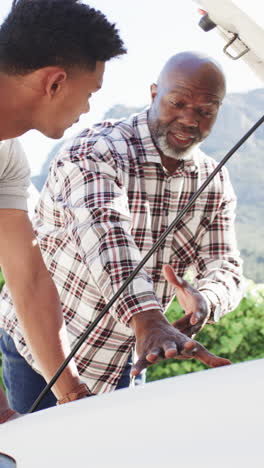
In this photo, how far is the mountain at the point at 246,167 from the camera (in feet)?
45.6

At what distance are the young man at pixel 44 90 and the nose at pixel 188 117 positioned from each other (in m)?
0.76

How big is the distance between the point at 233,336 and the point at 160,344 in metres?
3.77

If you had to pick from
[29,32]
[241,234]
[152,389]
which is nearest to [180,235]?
[29,32]

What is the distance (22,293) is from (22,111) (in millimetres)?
517

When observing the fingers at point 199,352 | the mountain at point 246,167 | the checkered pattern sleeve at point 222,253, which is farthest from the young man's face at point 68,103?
the mountain at point 246,167

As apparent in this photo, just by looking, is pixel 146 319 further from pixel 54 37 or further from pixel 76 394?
pixel 54 37

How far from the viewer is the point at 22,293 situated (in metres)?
1.93

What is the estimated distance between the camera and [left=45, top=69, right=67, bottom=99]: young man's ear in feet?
5.72

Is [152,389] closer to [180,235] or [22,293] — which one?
[22,293]

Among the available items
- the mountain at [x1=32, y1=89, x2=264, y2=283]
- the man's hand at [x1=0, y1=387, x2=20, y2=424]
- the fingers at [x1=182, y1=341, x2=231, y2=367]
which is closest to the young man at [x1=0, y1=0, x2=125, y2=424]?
the fingers at [x1=182, y1=341, x2=231, y2=367]

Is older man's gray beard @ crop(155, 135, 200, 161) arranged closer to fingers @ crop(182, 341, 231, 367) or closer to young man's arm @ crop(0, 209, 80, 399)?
young man's arm @ crop(0, 209, 80, 399)

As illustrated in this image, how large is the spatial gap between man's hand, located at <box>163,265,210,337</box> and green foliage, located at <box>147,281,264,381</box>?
2.95 meters

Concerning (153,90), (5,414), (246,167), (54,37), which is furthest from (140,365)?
(246,167)

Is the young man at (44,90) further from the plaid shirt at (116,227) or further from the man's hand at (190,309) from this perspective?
the man's hand at (190,309)
